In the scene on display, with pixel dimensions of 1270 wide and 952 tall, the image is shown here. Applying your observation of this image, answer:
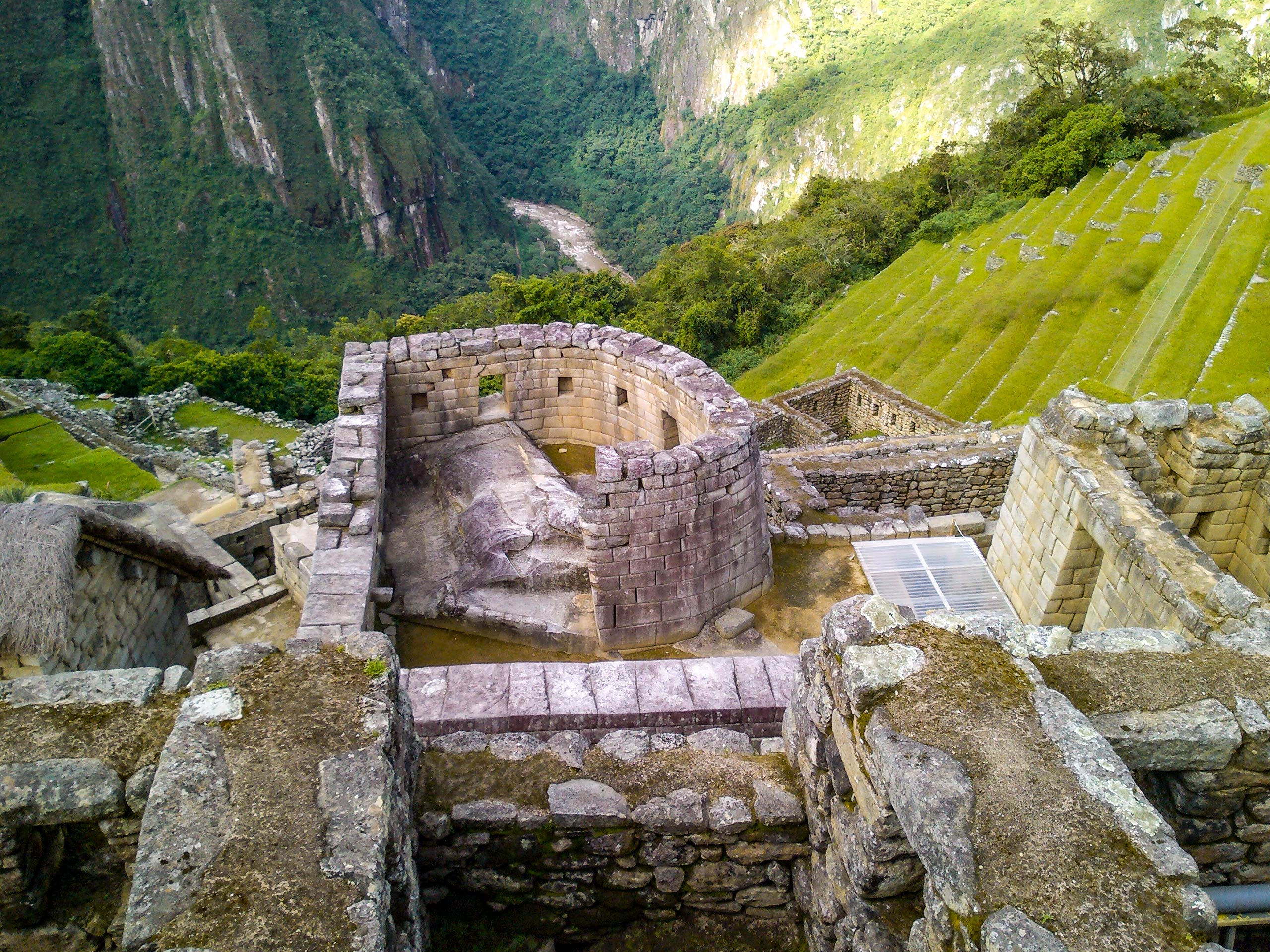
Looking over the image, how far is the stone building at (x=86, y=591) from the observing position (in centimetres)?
661

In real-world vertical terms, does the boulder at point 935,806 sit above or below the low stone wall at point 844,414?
below

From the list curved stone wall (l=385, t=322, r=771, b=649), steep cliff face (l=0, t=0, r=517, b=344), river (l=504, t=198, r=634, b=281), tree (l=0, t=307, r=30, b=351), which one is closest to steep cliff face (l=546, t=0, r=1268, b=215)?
river (l=504, t=198, r=634, b=281)

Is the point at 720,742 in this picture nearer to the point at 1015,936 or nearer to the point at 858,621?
the point at 858,621

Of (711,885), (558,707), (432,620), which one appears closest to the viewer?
(711,885)

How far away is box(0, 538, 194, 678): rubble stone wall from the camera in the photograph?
7.02 metres

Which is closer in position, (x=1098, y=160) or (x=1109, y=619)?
(x=1109, y=619)

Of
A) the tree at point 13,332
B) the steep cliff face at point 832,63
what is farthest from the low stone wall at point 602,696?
the steep cliff face at point 832,63

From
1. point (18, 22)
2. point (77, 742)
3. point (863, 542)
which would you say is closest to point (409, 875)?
point (77, 742)

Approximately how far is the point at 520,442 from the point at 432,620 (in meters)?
3.31

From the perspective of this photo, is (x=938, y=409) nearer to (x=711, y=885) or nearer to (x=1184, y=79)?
(x=711, y=885)

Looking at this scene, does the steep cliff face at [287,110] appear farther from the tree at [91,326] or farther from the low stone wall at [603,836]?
the low stone wall at [603,836]

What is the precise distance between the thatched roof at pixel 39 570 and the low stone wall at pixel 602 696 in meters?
2.78

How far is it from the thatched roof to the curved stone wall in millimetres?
4438

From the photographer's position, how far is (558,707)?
7055 mm
